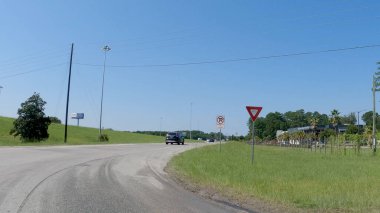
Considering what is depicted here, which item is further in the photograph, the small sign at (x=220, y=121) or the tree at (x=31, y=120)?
the tree at (x=31, y=120)

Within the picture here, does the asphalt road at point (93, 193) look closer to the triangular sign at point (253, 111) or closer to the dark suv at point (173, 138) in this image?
the triangular sign at point (253, 111)

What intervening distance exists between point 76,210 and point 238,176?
7.75 m

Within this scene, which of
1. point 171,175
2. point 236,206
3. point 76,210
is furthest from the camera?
point 171,175

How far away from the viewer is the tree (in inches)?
2402

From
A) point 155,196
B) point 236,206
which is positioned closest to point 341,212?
point 236,206

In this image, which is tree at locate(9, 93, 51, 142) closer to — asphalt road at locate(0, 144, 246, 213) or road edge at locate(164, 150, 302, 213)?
asphalt road at locate(0, 144, 246, 213)

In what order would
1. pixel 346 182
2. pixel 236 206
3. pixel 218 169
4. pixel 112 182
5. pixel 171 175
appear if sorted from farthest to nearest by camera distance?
pixel 218 169
pixel 171 175
pixel 346 182
pixel 112 182
pixel 236 206

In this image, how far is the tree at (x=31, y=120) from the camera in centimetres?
6100

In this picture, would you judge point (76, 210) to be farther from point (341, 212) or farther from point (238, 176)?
point (238, 176)

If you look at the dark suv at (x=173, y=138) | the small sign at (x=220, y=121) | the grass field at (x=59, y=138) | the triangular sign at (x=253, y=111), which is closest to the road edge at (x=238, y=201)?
the triangular sign at (x=253, y=111)

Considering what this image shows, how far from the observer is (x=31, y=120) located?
202ft

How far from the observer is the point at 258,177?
1577 cm

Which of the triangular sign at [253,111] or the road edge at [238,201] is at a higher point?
the triangular sign at [253,111]

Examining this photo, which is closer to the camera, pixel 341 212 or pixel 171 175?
pixel 341 212
